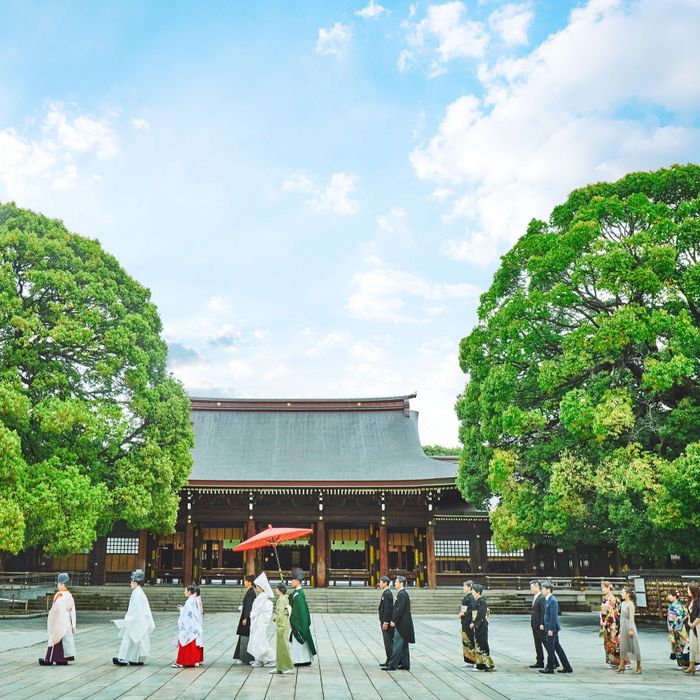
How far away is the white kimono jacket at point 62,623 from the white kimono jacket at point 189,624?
69.9 inches

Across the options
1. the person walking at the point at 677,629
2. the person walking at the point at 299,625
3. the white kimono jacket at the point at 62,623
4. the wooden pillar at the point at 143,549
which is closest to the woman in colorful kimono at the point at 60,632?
the white kimono jacket at the point at 62,623


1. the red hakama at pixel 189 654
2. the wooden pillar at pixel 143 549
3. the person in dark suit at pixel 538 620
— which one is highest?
the wooden pillar at pixel 143 549

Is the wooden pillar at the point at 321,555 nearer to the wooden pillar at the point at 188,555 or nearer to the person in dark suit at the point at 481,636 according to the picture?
the wooden pillar at the point at 188,555

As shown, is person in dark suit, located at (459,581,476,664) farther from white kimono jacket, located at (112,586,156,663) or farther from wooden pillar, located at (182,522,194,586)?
wooden pillar, located at (182,522,194,586)

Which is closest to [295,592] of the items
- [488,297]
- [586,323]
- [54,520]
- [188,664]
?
[188,664]

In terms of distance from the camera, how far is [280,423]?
33156mm

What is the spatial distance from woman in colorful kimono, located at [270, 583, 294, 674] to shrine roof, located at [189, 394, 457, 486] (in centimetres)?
1500

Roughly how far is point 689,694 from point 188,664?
23.8ft

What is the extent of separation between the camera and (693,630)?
11211 mm

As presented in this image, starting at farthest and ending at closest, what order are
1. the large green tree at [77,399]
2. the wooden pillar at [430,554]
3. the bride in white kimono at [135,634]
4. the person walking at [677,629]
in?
the wooden pillar at [430,554], the large green tree at [77,399], the person walking at [677,629], the bride in white kimono at [135,634]

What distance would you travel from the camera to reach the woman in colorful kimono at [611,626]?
11273 mm

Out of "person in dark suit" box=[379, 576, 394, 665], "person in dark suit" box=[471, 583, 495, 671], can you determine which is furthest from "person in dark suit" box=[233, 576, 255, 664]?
"person in dark suit" box=[471, 583, 495, 671]

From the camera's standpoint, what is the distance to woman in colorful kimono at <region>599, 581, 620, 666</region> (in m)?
11.3

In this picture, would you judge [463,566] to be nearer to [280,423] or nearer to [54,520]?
[280,423]
